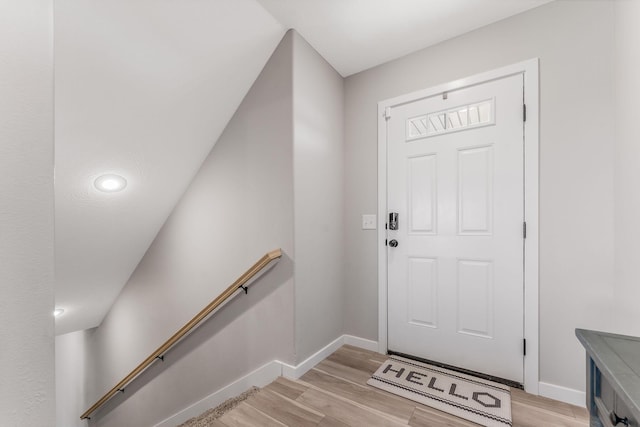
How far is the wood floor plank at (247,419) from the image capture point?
1.47 m

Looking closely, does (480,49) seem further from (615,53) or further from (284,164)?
(284,164)

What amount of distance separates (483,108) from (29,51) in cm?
223

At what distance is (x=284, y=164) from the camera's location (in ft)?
6.27

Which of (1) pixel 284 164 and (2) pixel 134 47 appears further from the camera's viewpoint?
(1) pixel 284 164

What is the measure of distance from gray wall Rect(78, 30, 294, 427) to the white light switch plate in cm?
72

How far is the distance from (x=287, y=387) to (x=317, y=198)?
1.28 m

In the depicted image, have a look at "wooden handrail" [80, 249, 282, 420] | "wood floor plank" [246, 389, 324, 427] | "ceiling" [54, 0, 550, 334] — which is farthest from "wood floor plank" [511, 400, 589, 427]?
"ceiling" [54, 0, 550, 334]

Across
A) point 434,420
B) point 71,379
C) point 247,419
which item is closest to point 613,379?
point 434,420

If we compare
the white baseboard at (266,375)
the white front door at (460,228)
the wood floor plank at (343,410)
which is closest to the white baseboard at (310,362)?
the white baseboard at (266,375)

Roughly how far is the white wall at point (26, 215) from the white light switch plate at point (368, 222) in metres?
1.90

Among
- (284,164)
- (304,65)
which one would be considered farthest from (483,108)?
(284,164)

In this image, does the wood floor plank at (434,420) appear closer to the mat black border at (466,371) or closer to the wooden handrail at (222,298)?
the mat black border at (466,371)

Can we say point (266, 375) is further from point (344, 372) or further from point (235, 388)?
point (344, 372)

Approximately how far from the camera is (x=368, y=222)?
7.59 ft
